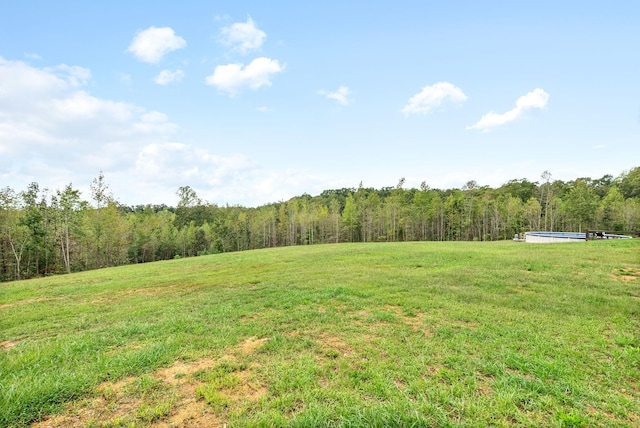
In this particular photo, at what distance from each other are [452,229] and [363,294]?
50.9 metres

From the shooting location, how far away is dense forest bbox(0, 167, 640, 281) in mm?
29891

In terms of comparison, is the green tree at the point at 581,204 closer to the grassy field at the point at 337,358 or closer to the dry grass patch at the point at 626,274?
the dry grass patch at the point at 626,274

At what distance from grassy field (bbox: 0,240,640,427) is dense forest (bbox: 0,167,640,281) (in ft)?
97.3

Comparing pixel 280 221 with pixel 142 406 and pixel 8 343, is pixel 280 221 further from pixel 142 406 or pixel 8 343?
pixel 142 406

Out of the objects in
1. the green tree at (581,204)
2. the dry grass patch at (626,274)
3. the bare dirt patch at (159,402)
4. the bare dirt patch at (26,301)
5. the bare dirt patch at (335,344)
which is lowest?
the bare dirt patch at (26,301)

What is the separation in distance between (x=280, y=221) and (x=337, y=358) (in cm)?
5621

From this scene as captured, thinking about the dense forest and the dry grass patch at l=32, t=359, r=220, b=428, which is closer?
the dry grass patch at l=32, t=359, r=220, b=428

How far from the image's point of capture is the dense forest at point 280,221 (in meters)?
29.9

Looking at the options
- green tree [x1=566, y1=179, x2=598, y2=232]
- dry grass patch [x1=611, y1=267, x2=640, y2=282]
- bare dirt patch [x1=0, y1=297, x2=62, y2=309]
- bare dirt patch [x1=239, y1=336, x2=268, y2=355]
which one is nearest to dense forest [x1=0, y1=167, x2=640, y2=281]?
green tree [x1=566, y1=179, x2=598, y2=232]

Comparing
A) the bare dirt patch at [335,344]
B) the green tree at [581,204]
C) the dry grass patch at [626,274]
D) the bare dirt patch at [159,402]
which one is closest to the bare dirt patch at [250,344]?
the bare dirt patch at [159,402]

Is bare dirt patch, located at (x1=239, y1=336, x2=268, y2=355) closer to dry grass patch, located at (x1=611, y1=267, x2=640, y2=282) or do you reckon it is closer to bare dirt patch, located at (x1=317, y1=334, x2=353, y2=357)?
bare dirt patch, located at (x1=317, y1=334, x2=353, y2=357)

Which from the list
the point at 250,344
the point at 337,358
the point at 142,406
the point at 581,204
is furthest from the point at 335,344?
the point at 581,204

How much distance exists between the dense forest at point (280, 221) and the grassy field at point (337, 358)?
29642 millimetres

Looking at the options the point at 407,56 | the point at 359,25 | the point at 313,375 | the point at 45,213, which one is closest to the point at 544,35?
the point at 407,56
